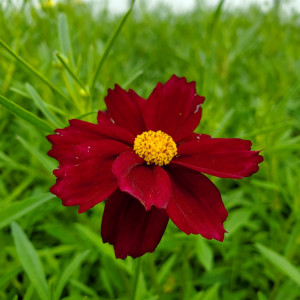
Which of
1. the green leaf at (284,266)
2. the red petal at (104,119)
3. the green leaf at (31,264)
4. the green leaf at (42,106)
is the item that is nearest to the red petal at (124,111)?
the red petal at (104,119)

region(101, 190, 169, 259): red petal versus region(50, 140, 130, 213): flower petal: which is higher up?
region(50, 140, 130, 213): flower petal

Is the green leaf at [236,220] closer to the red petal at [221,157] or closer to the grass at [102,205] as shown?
the grass at [102,205]

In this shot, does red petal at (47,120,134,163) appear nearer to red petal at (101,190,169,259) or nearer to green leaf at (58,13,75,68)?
red petal at (101,190,169,259)

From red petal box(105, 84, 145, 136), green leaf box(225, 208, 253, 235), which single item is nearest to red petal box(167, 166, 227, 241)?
red petal box(105, 84, 145, 136)

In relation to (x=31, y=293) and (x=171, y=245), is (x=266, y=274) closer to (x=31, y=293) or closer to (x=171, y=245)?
(x=171, y=245)

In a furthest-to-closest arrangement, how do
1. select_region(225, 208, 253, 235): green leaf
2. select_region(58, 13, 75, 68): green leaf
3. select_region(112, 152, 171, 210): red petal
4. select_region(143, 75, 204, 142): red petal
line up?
select_region(225, 208, 253, 235): green leaf, select_region(58, 13, 75, 68): green leaf, select_region(143, 75, 204, 142): red petal, select_region(112, 152, 171, 210): red petal

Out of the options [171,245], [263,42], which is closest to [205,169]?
[171,245]

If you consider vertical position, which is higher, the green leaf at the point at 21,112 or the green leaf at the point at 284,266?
the green leaf at the point at 21,112
